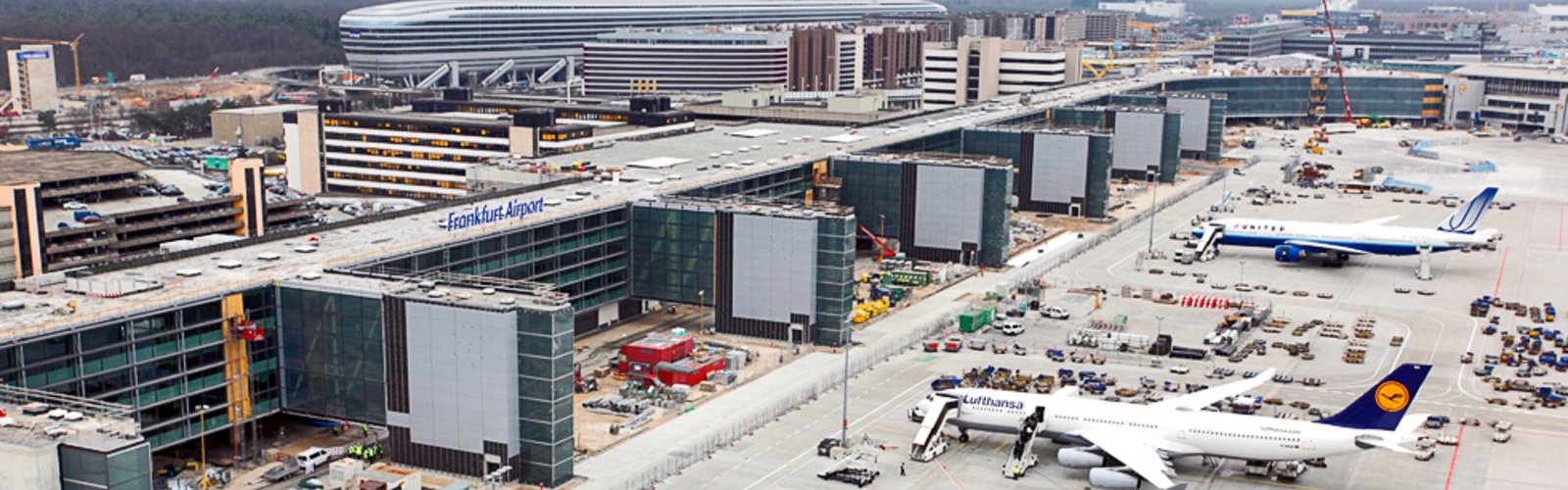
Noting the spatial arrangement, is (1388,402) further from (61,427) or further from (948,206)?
(948,206)

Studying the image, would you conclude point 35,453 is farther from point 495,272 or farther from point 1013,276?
point 1013,276

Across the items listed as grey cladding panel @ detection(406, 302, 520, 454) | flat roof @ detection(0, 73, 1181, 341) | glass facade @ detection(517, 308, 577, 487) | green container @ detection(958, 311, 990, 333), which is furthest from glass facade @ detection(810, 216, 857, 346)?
grey cladding panel @ detection(406, 302, 520, 454)

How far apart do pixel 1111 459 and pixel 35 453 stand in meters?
62.5

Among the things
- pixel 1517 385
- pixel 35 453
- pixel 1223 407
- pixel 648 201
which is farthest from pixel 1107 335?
pixel 35 453

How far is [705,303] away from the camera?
13775cm

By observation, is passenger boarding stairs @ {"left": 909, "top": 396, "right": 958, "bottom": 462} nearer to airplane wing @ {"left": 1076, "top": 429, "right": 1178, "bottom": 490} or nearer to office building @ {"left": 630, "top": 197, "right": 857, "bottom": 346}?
airplane wing @ {"left": 1076, "top": 429, "right": 1178, "bottom": 490}

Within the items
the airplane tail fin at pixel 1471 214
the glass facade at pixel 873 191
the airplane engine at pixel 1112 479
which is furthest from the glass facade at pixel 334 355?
the airplane tail fin at pixel 1471 214

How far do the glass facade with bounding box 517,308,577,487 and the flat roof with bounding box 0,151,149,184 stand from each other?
8718 centimetres

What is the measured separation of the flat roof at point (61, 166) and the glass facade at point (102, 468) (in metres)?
92.6

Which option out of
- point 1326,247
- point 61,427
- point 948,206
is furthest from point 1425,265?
point 61,427

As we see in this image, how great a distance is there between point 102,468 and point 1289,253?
138m

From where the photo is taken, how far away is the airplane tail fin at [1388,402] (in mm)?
90688

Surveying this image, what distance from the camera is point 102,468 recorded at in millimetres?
72250

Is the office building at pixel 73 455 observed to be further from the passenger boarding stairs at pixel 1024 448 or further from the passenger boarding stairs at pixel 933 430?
the passenger boarding stairs at pixel 1024 448
